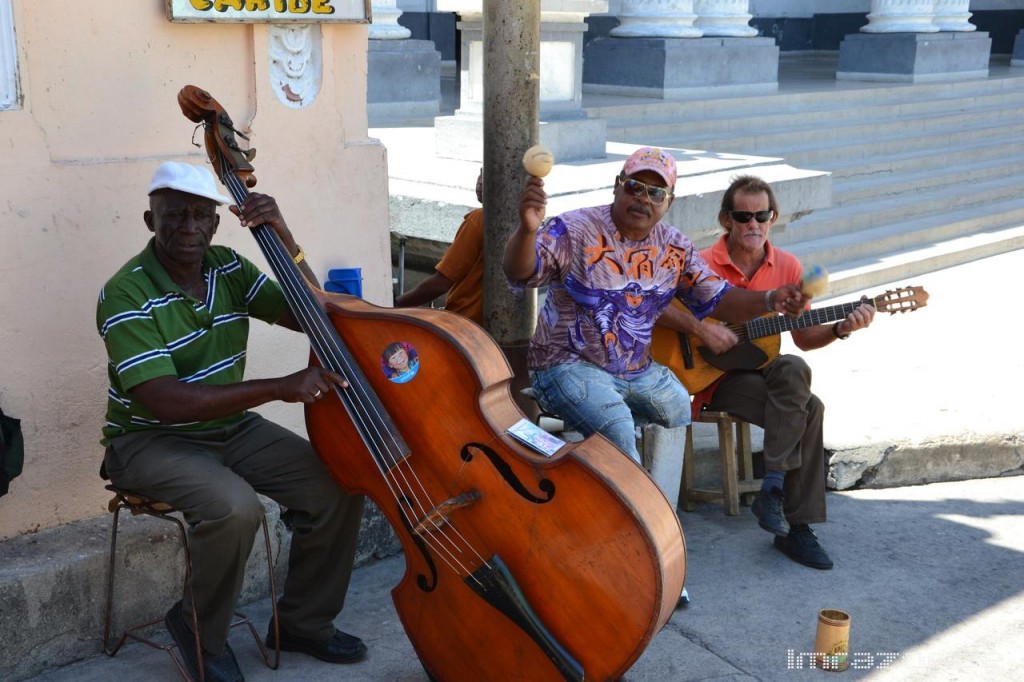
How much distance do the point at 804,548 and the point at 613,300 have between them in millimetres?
1143

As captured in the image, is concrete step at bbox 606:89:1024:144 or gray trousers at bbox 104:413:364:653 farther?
concrete step at bbox 606:89:1024:144

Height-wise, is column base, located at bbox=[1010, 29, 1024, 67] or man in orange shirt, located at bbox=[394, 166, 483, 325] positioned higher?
column base, located at bbox=[1010, 29, 1024, 67]

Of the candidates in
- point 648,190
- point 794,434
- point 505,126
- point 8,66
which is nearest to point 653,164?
point 648,190

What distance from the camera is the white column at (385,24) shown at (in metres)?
9.84

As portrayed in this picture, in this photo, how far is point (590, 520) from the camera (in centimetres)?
268

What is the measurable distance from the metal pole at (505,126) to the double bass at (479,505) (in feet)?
3.44

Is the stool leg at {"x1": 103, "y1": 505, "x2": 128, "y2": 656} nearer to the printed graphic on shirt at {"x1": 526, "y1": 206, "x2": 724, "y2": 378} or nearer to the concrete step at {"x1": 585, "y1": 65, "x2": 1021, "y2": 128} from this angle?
the printed graphic on shirt at {"x1": 526, "y1": 206, "x2": 724, "y2": 378}

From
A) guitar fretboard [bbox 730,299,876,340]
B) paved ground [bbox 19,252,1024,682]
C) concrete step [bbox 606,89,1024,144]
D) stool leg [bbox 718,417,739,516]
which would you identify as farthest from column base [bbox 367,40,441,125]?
guitar fretboard [bbox 730,299,876,340]

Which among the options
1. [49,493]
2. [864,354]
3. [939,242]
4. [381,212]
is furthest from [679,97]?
[49,493]

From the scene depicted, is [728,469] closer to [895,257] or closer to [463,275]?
[463,275]

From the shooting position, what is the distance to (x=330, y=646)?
3363 mm

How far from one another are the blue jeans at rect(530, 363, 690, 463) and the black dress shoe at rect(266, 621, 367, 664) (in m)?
0.92

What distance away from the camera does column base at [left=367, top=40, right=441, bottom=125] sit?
9633mm

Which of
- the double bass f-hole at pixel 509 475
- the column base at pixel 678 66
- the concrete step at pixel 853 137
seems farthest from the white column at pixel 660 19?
the double bass f-hole at pixel 509 475
